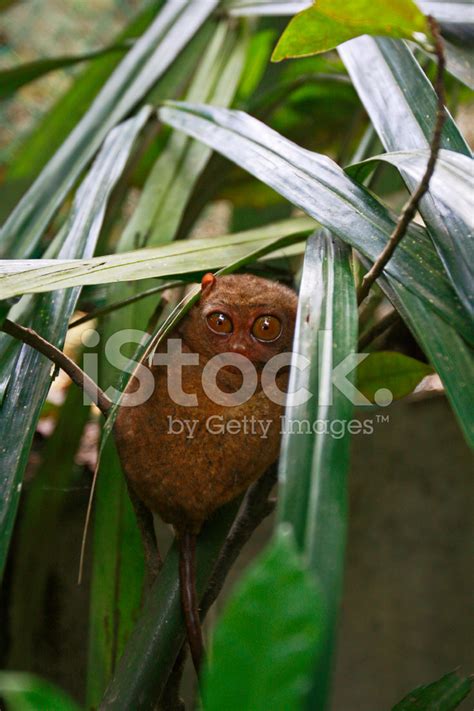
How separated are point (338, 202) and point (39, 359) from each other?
0.57m

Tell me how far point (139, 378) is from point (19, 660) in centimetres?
105

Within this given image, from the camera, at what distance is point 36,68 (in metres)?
2.20

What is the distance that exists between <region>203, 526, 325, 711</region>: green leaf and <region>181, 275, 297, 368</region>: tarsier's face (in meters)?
0.71

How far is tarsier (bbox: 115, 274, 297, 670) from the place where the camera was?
104cm

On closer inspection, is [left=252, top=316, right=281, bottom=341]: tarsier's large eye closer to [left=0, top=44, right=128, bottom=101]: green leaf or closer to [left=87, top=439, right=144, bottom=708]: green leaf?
[left=87, top=439, right=144, bottom=708]: green leaf

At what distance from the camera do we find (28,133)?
256 centimetres

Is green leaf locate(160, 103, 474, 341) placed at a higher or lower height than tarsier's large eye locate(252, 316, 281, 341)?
higher

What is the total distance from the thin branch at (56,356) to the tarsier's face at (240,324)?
0.72 feet

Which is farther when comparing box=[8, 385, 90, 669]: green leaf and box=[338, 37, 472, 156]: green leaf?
box=[8, 385, 90, 669]: green leaf

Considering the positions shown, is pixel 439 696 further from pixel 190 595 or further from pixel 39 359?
pixel 39 359

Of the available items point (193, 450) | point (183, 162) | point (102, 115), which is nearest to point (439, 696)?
point (193, 450)

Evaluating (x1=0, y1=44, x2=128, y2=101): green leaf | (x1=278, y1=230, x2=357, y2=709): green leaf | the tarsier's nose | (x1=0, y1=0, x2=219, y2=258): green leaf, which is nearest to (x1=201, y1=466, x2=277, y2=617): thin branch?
the tarsier's nose

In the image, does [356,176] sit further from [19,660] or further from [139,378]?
[19,660]

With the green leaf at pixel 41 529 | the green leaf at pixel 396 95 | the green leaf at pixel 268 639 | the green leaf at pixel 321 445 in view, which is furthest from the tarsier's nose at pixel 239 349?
the green leaf at pixel 268 639
